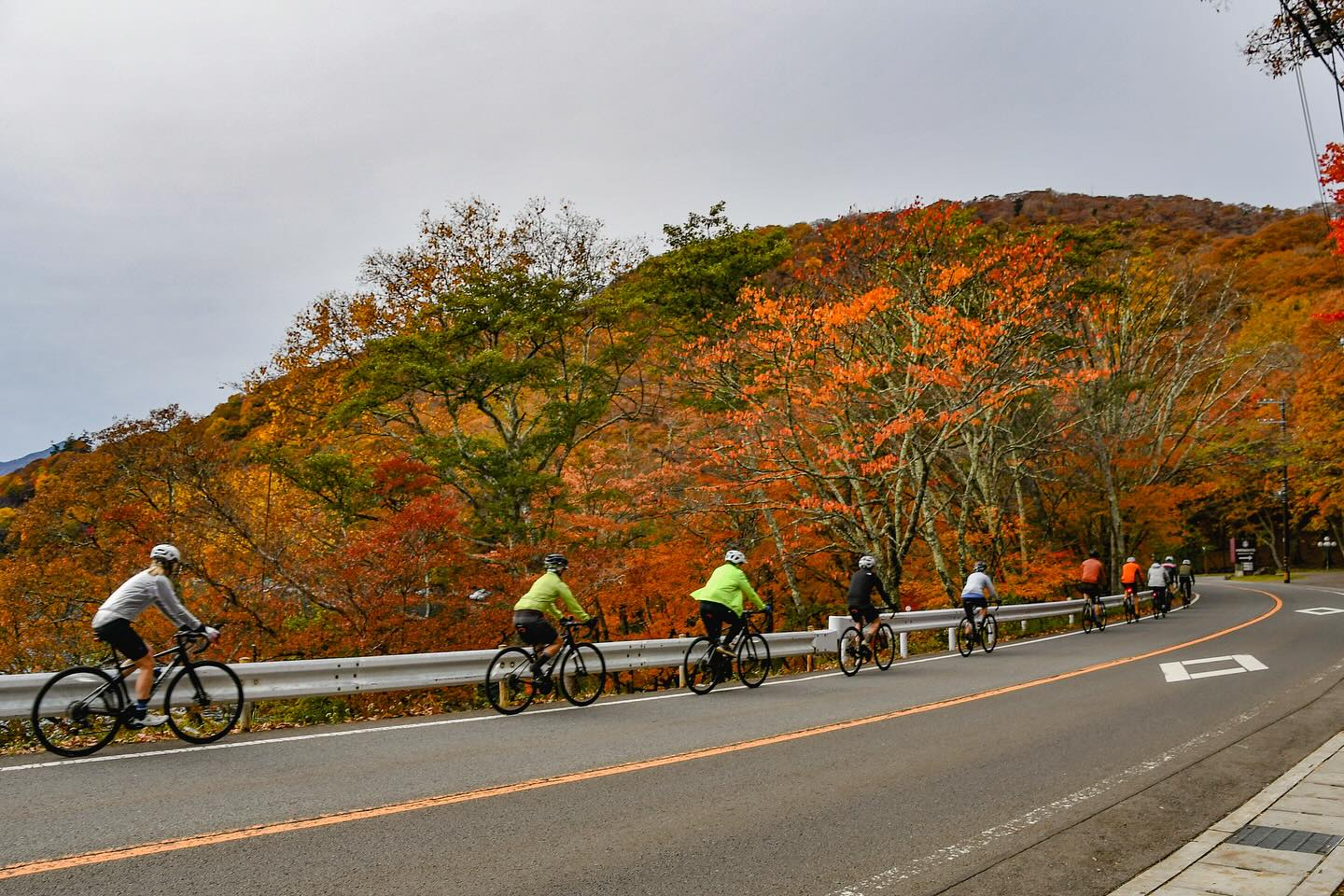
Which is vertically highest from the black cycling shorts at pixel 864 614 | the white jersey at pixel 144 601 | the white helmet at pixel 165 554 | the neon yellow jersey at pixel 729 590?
the white helmet at pixel 165 554

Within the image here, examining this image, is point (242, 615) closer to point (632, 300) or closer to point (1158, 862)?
point (632, 300)

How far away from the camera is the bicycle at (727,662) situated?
1137cm

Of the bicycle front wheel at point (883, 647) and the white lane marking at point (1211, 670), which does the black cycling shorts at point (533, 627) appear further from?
the white lane marking at point (1211, 670)

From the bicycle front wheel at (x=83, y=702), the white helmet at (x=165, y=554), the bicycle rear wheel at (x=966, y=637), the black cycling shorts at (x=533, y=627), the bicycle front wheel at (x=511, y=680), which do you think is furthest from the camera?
the bicycle rear wheel at (x=966, y=637)

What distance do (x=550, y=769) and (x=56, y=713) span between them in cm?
409

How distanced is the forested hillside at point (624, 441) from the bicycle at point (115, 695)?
794cm

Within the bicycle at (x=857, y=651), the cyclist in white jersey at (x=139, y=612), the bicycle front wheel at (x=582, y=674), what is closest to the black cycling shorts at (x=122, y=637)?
the cyclist in white jersey at (x=139, y=612)

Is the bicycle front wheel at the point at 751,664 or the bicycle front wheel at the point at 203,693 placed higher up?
the bicycle front wheel at the point at 203,693

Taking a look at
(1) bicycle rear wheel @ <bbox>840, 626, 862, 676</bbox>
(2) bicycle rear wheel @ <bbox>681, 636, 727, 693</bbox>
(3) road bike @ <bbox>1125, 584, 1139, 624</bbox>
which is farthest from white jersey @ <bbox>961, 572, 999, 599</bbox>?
(3) road bike @ <bbox>1125, 584, 1139, 624</bbox>

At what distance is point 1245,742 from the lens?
771 cm

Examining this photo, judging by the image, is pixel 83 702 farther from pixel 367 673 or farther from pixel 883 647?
pixel 883 647

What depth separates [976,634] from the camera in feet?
55.4

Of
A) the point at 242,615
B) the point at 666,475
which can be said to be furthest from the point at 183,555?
the point at 666,475

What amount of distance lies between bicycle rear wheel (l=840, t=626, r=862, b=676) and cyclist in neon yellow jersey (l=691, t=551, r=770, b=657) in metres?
2.47
